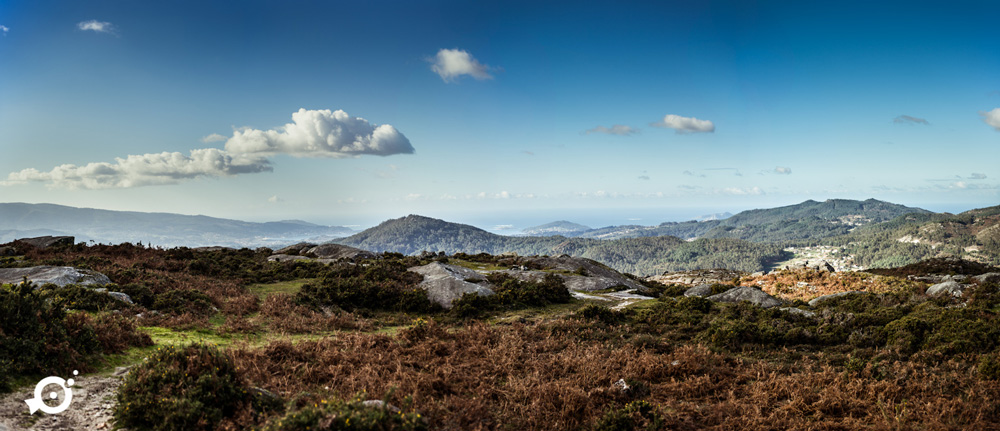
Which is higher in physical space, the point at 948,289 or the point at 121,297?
the point at 121,297

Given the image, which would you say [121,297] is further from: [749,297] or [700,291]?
[700,291]

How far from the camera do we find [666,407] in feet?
29.8

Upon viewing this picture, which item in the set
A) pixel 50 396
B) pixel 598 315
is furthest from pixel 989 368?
pixel 50 396

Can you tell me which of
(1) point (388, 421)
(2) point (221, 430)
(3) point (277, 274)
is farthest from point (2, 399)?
(3) point (277, 274)

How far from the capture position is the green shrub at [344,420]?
5.98 m

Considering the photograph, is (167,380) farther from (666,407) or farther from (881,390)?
(881,390)

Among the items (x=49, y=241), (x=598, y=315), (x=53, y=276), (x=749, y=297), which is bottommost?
(x=749, y=297)

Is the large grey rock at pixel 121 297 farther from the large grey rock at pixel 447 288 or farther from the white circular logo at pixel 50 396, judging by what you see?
the large grey rock at pixel 447 288

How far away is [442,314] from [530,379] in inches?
384

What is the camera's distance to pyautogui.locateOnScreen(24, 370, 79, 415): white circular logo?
6.93 metres

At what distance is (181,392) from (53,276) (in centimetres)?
1435

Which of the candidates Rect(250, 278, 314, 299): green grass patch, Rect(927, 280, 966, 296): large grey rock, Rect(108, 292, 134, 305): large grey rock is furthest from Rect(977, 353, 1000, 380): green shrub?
Rect(108, 292, 134, 305): large grey rock

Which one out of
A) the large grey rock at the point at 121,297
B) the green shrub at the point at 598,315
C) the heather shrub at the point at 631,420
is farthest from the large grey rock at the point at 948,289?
the large grey rock at the point at 121,297

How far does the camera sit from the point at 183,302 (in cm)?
1548
